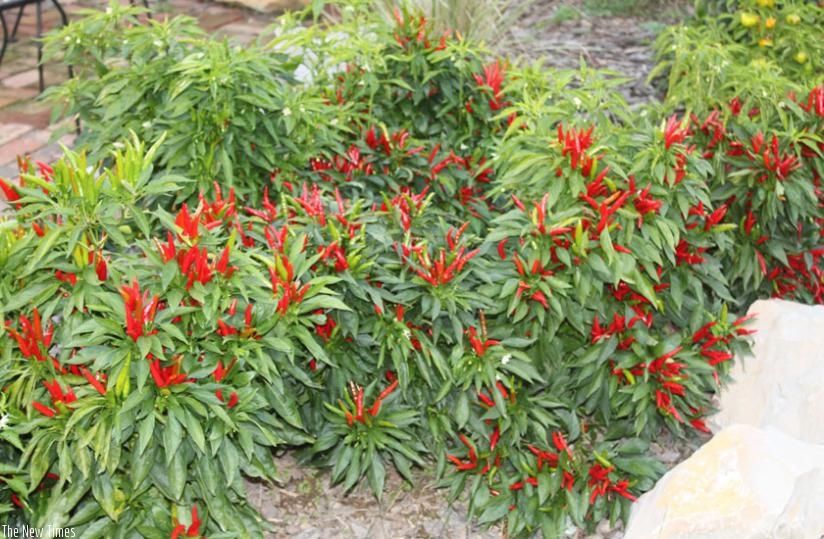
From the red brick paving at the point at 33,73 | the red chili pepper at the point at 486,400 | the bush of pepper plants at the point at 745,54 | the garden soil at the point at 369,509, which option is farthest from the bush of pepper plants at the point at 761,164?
the red brick paving at the point at 33,73

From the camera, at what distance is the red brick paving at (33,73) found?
4.82 m

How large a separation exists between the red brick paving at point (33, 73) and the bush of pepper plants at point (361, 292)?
77 centimetres

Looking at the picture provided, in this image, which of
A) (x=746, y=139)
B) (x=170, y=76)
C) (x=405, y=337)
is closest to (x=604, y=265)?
(x=405, y=337)

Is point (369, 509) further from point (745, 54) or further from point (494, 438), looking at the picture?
point (745, 54)

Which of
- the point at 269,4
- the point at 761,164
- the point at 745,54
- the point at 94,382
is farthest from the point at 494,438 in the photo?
the point at 269,4

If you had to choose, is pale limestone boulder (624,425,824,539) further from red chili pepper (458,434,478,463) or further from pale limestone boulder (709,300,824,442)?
red chili pepper (458,434,478,463)

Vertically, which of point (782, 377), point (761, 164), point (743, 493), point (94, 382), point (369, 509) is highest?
point (761, 164)

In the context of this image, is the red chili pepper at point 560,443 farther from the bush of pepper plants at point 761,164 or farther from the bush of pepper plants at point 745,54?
the bush of pepper plants at point 745,54

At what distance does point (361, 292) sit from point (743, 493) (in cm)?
120

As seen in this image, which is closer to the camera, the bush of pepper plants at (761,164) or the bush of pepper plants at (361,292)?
the bush of pepper plants at (361,292)

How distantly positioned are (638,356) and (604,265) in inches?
15.0

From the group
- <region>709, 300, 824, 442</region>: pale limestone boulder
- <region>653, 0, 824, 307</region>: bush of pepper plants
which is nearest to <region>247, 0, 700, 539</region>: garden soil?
<region>709, 300, 824, 442</region>: pale limestone boulder

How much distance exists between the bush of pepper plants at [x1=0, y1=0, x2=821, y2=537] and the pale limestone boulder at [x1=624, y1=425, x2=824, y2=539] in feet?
0.97

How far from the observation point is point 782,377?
10.9 feet
